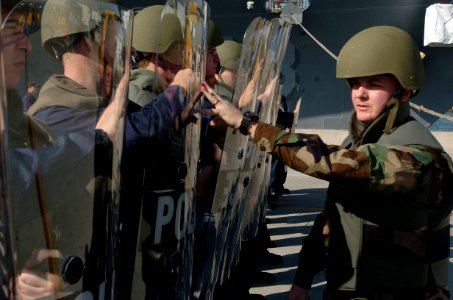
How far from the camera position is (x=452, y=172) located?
1.69 m

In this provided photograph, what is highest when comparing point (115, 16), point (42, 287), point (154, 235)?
point (115, 16)

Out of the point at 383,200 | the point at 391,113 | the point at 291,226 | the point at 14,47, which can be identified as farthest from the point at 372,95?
the point at 291,226

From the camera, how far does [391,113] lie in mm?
1811

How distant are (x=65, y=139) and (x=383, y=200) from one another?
0.99 meters

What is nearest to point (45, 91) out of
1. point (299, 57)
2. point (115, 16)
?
point (115, 16)

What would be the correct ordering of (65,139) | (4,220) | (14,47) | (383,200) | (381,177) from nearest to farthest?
(4,220)
(14,47)
(65,139)
(381,177)
(383,200)

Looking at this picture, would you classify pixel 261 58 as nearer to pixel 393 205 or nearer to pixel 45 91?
pixel 393 205

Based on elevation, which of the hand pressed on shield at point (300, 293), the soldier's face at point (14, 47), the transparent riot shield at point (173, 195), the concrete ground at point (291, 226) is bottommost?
the concrete ground at point (291, 226)

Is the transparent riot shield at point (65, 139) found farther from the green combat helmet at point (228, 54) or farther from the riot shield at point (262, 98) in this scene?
the green combat helmet at point (228, 54)

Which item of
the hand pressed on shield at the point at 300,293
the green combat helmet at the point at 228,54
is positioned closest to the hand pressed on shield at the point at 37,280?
the hand pressed on shield at the point at 300,293

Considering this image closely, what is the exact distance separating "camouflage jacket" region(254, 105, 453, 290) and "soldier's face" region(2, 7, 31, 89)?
0.87m

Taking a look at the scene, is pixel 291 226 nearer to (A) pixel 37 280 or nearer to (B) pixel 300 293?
(B) pixel 300 293

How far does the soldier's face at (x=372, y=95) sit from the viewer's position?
1834 millimetres

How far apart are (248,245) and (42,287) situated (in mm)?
2676
